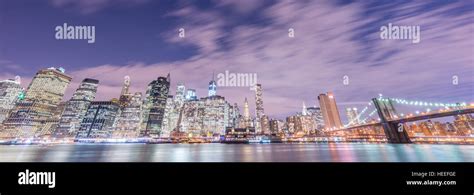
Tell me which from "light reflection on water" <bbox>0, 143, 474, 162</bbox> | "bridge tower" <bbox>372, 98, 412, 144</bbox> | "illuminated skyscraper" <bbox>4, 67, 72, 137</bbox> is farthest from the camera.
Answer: "illuminated skyscraper" <bbox>4, 67, 72, 137</bbox>

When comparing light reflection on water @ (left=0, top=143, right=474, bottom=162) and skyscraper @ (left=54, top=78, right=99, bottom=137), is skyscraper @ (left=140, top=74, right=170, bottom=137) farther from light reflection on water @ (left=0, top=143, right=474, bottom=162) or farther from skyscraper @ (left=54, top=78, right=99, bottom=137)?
light reflection on water @ (left=0, top=143, right=474, bottom=162)

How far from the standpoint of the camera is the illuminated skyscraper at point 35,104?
8306 centimetres

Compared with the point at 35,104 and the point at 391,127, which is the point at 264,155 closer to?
the point at 391,127

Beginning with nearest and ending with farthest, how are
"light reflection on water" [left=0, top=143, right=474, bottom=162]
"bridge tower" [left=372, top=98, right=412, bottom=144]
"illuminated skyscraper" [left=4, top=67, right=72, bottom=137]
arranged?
1. "light reflection on water" [left=0, top=143, right=474, bottom=162]
2. "bridge tower" [left=372, top=98, right=412, bottom=144]
3. "illuminated skyscraper" [left=4, top=67, right=72, bottom=137]

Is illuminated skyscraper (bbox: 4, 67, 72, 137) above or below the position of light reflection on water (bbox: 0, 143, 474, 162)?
above

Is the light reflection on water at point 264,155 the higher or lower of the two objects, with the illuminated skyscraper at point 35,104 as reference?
lower

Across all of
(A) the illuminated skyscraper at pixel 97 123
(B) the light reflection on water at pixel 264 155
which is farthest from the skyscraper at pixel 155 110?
(B) the light reflection on water at pixel 264 155

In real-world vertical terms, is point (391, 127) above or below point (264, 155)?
above

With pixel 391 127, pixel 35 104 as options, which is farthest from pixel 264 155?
pixel 35 104

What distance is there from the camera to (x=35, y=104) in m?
85.0

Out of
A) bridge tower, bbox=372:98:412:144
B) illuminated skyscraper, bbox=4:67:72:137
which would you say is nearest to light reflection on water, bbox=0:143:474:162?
bridge tower, bbox=372:98:412:144

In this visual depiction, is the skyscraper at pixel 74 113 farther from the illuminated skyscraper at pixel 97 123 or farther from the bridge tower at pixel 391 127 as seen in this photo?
the bridge tower at pixel 391 127

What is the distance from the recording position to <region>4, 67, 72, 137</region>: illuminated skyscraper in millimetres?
83062

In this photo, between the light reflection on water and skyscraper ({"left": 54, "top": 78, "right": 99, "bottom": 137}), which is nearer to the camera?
the light reflection on water
